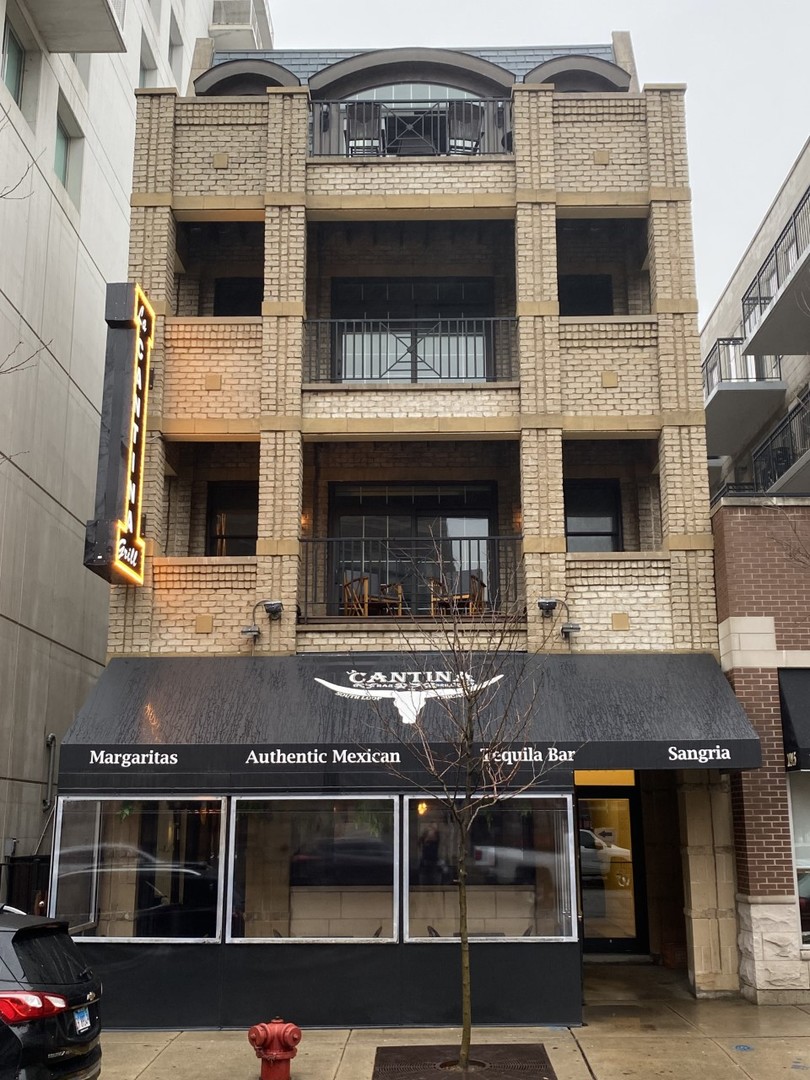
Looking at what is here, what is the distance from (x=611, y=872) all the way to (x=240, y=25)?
80.0 ft

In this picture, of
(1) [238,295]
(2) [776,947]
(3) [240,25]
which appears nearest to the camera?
(2) [776,947]

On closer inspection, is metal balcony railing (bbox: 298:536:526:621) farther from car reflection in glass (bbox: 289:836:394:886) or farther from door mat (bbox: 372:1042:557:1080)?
door mat (bbox: 372:1042:557:1080)

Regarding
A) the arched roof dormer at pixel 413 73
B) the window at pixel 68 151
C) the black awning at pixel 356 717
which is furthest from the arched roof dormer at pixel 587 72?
the black awning at pixel 356 717

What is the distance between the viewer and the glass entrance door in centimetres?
1548

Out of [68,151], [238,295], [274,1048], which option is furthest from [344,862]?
[68,151]

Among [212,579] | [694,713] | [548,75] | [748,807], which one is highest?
[548,75]

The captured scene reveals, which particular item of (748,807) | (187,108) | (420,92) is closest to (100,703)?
(748,807)

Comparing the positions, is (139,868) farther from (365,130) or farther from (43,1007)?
(365,130)

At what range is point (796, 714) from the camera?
492 inches

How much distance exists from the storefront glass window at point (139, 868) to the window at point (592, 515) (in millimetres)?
6768

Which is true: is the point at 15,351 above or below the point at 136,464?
above

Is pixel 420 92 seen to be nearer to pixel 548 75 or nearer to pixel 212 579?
pixel 548 75

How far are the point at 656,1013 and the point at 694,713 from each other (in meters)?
3.41

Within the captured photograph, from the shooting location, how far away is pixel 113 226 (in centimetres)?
2058
